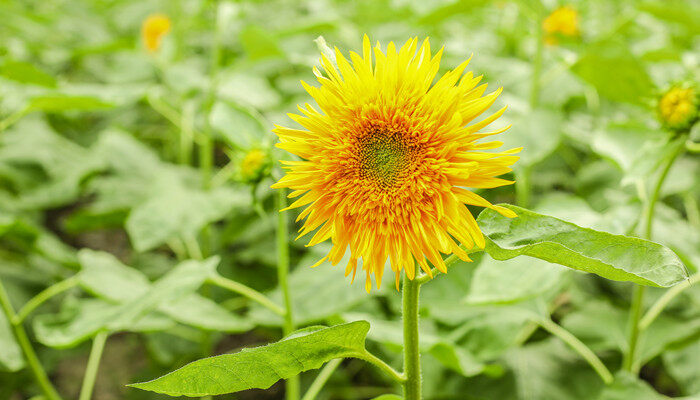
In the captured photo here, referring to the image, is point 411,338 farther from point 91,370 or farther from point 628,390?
point 91,370

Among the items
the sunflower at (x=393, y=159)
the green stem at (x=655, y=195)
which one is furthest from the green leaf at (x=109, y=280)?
the green stem at (x=655, y=195)

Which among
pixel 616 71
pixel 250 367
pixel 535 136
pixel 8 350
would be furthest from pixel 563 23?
pixel 8 350

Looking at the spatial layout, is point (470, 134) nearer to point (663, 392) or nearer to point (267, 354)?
point (267, 354)

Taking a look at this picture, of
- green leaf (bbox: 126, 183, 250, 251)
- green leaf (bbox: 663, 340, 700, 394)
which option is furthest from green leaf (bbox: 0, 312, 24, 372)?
green leaf (bbox: 663, 340, 700, 394)

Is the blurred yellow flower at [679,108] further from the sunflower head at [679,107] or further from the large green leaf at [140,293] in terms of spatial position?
the large green leaf at [140,293]

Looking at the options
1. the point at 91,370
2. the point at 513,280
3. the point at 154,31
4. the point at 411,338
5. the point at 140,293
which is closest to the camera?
the point at 411,338

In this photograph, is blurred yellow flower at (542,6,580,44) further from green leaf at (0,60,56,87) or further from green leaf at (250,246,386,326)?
green leaf at (0,60,56,87)
